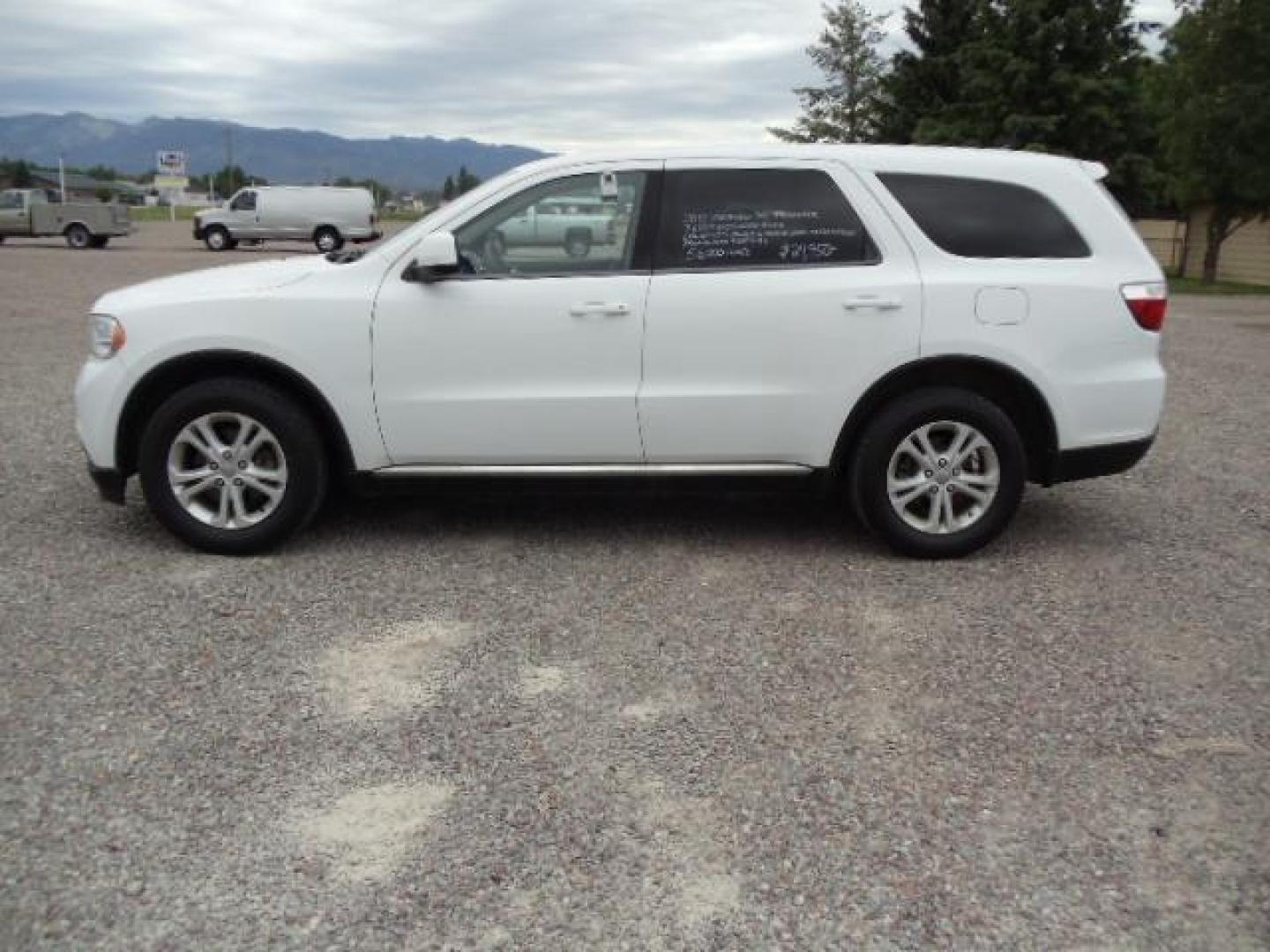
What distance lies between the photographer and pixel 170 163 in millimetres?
77688

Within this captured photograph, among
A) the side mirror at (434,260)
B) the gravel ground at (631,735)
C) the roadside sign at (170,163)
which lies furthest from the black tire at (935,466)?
the roadside sign at (170,163)

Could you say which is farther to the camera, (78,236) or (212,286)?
(78,236)

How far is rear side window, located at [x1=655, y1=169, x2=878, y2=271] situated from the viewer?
5.00 m

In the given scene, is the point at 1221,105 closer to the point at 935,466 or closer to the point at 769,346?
the point at 935,466

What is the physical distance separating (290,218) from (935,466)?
3227cm

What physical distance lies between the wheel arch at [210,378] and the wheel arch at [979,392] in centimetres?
214

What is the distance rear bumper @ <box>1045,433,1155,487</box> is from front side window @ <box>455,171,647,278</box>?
6.73ft

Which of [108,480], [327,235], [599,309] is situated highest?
[327,235]

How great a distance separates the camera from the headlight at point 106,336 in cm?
494

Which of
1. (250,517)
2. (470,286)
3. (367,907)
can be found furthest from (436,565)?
(367,907)

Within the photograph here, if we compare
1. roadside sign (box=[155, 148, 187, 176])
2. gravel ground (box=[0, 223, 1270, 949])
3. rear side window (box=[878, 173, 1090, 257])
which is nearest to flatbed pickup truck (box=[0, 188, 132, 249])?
gravel ground (box=[0, 223, 1270, 949])

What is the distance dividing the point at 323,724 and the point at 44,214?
34123mm

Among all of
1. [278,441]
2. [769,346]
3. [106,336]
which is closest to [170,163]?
[106,336]

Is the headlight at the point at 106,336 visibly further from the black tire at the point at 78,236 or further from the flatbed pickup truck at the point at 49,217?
the flatbed pickup truck at the point at 49,217
